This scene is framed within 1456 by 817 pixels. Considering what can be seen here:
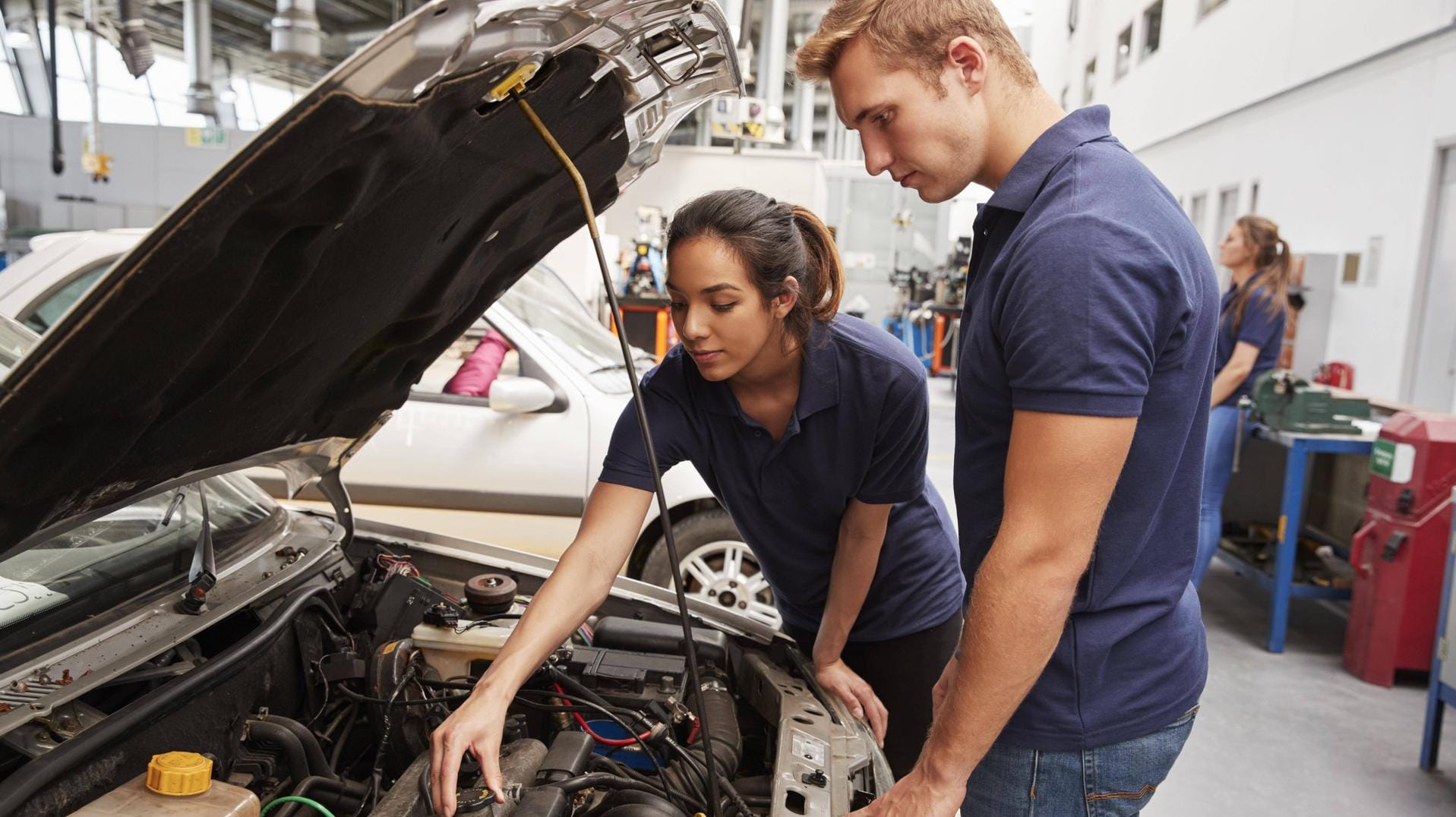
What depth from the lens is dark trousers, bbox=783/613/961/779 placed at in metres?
2.05

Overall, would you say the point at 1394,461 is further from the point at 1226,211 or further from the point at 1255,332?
the point at 1226,211

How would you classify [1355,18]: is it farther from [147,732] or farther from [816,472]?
[147,732]

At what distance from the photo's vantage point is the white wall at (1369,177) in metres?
6.59

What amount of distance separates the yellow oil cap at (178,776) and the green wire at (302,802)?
159mm

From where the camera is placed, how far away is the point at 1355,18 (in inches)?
293

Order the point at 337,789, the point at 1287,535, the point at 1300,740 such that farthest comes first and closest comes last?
the point at 1287,535
the point at 1300,740
the point at 337,789

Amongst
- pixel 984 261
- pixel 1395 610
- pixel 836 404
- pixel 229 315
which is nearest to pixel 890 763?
pixel 836 404

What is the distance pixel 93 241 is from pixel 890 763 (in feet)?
10.6

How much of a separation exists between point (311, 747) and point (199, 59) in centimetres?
1465

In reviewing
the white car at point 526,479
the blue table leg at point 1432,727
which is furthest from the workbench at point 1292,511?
the white car at point 526,479

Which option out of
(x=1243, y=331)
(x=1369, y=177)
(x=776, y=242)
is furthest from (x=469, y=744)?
(x=1369, y=177)

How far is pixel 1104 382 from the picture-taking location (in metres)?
1.02

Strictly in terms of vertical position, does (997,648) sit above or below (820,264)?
below

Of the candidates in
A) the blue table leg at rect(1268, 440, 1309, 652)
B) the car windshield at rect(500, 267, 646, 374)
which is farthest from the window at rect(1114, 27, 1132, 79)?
the car windshield at rect(500, 267, 646, 374)
